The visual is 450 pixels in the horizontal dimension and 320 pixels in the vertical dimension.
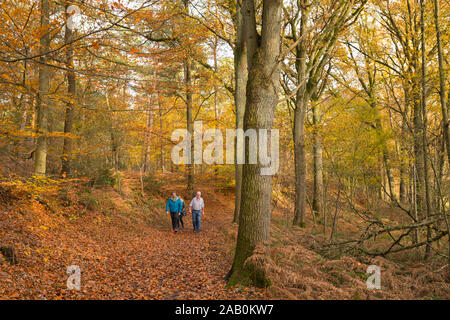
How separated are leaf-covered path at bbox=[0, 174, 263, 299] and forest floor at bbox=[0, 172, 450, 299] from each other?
19 millimetres

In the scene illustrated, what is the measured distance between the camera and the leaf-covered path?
15.2ft

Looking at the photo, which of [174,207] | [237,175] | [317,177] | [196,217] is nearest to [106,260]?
[174,207]

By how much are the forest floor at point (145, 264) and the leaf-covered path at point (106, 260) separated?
0.02 metres

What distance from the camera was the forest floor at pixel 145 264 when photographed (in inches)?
174

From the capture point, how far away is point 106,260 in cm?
664

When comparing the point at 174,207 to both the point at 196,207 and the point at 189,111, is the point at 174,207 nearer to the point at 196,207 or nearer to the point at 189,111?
the point at 196,207

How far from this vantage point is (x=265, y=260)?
15.0 feet

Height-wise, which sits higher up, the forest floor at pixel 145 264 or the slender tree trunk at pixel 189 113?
the slender tree trunk at pixel 189 113

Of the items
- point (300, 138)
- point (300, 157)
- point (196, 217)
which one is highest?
point (300, 138)

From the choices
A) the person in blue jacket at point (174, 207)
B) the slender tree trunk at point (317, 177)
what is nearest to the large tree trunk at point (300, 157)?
the slender tree trunk at point (317, 177)

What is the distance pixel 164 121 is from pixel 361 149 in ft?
63.3

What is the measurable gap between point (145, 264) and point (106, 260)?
100 cm

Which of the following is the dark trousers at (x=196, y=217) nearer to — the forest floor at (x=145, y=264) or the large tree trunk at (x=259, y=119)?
the forest floor at (x=145, y=264)
